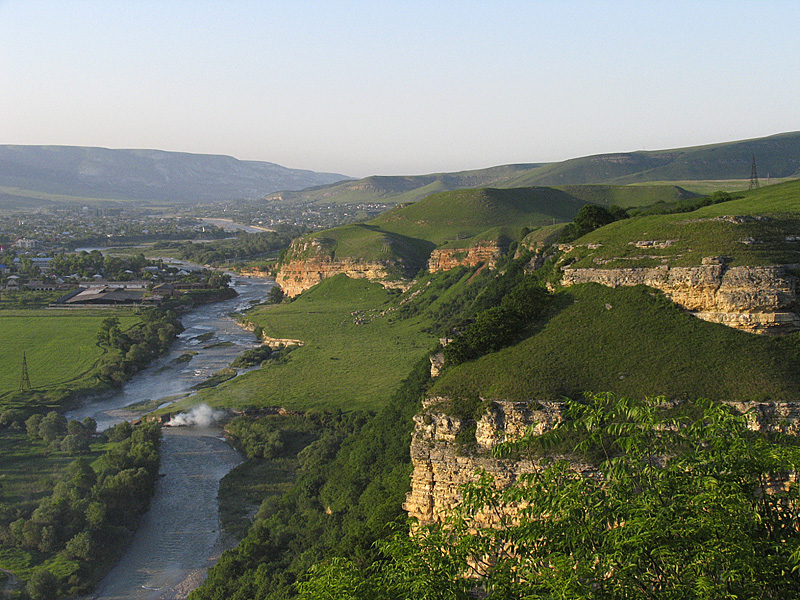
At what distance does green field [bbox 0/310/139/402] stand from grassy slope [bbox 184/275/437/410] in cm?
1618

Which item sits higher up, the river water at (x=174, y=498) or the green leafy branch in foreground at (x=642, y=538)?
the green leafy branch in foreground at (x=642, y=538)

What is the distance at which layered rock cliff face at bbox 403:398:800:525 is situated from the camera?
23.5m

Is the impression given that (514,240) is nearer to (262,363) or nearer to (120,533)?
(262,363)

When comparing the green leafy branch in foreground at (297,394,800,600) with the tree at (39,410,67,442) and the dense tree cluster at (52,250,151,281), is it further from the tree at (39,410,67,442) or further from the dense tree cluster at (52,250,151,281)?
the dense tree cluster at (52,250,151,281)

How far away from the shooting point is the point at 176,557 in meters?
34.9

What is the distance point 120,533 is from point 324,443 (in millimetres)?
13715

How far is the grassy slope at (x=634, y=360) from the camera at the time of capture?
24234 mm

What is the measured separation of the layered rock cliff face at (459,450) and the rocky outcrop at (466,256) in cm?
6156

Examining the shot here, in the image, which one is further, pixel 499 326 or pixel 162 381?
pixel 162 381

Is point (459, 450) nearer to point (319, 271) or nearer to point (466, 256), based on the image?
point (466, 256)

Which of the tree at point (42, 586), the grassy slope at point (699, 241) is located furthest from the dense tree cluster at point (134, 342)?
the grassy slope at point (699, 241)

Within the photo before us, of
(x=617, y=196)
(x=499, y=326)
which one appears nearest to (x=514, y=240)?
(x=499, y=326)

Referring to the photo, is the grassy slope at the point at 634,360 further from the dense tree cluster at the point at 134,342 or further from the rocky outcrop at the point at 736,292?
the dense tree cluster at the point at 134,342

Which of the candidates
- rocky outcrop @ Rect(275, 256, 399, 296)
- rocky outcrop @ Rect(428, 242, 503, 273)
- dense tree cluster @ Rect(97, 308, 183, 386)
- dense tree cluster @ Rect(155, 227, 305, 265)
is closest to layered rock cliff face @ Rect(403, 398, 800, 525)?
dense tree cluster @ Rect(97, 308, 183, 386)
